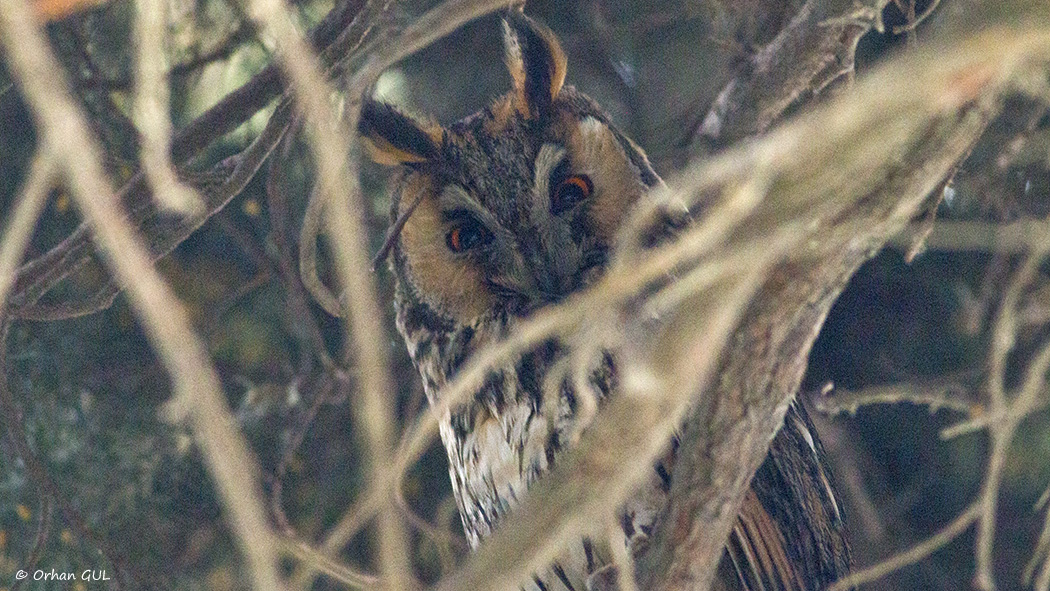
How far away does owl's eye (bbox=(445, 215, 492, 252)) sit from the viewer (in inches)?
92.4

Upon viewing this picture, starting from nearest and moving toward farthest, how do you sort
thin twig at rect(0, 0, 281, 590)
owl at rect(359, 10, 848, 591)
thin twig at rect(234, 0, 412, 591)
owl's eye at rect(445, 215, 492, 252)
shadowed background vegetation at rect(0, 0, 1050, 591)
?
thin twig at rect(0, 0, 281, 590) → thin twig at rect(234, 0, 412, 591) → owl at rect(359, 10, 848, 591) → owl's eye at rect(445, 215, 492, 252) → shadowed background vegetation at rect(0, 0, 1050, 591)

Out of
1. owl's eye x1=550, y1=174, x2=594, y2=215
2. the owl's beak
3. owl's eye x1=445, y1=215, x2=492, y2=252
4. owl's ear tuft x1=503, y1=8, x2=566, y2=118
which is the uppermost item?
owl's ear tuft x1=503, y1=8, x2=566, y2=118

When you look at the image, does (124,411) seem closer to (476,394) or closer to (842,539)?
(476,394)

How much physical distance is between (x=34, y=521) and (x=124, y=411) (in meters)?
0.39

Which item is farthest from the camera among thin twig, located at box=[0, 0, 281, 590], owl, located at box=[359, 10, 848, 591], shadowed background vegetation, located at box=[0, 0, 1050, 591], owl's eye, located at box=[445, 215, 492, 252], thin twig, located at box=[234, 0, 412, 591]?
shadowed background vegetation, located at box=[0, 0, 1050, 591]

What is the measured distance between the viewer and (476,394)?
7.70 ft

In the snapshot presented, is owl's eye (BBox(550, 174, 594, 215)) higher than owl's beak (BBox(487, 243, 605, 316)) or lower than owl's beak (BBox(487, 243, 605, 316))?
higher

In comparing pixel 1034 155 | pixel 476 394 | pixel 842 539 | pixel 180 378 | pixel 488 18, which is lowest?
pixel 842 539

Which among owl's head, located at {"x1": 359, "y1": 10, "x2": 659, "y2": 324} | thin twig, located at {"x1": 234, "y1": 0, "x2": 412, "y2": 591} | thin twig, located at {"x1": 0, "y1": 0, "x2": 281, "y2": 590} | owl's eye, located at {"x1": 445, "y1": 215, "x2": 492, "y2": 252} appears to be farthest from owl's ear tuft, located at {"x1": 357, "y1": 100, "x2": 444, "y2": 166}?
thin twig, located at {"x1": 0, "y1": 0, "x2": 281, "y2": 590}

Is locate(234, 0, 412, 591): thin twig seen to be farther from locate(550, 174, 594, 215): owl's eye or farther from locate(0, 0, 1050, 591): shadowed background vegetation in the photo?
locate(0, 0, 1050, 591): shadowed background vegetation

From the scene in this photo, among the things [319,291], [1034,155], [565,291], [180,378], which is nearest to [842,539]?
[565,291]

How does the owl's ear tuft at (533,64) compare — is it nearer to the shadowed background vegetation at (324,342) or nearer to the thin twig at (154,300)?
the shadowed background vegetation at (324,342)

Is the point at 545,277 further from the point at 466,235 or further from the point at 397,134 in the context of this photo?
the point at 397,134

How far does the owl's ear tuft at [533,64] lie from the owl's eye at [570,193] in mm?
185
